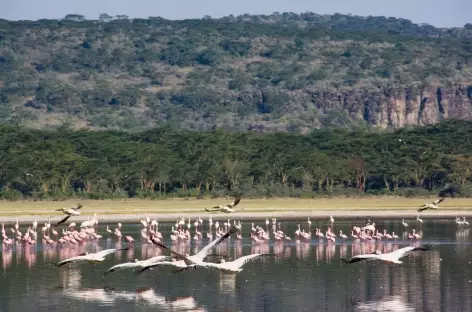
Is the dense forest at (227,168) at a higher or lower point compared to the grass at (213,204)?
higher

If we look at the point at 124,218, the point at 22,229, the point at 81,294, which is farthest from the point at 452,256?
the point at 124,218

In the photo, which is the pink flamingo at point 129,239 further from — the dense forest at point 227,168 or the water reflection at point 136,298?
the dense forest at point 227,168

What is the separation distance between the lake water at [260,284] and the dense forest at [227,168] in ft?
153

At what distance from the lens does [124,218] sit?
71062 mm

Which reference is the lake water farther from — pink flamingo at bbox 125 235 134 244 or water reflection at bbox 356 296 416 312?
pink flamingo at bbox 125 235 134 244

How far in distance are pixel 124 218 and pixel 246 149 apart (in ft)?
133

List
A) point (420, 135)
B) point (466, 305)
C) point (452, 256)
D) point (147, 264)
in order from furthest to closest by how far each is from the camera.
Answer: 1. point (420, 135)
2. point (452, 256)
3. point (147, 264)
4. point (466, 305)

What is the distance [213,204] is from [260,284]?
47311mm

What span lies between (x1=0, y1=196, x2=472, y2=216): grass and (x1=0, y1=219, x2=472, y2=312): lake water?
28.4 m

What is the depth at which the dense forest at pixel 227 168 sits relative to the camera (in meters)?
95.9

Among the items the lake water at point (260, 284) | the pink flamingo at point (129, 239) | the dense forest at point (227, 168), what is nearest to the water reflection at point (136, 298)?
the lake water at point (260, 284)

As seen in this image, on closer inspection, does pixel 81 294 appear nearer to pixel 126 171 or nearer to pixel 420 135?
pixel 126 171

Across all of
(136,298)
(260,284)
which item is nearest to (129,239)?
(260,284)

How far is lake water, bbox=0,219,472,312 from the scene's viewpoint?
104ft
